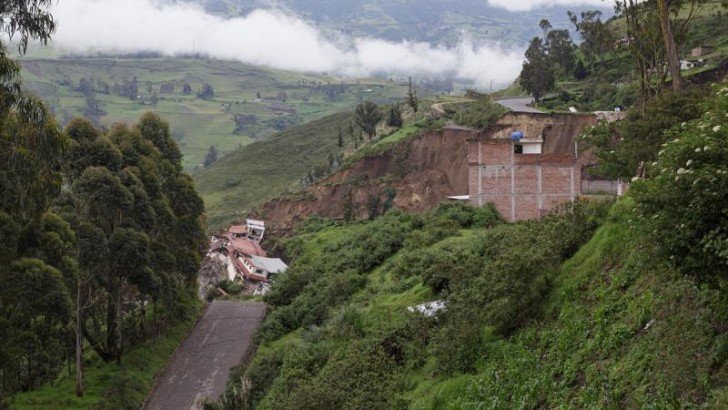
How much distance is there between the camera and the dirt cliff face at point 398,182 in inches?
1913

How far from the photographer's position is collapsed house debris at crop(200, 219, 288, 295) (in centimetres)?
4594

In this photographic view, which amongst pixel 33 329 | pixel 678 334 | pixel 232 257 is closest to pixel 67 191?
pixel 33 329

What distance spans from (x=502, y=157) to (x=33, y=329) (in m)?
19.3

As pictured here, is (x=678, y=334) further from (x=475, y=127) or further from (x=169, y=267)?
(x=475, y=127)

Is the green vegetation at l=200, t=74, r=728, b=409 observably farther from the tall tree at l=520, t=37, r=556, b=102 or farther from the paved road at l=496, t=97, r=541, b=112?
the tall tree at l=520, t=37, r=556, b=102

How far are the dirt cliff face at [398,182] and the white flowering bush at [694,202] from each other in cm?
3765

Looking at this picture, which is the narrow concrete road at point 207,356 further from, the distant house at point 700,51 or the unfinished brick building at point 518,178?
the distant house at point 700,51

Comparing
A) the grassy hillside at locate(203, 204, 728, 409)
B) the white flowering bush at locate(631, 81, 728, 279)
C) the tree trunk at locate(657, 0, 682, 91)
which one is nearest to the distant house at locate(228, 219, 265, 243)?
the grassy hillside at locate(203, 204, 728, 409)

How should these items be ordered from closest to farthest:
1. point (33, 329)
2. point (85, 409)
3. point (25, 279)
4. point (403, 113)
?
point (25, 279) → point (33, 329) → point (85, 409) → point (403, 113)

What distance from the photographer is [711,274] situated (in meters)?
8.59

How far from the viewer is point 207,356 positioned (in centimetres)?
3095

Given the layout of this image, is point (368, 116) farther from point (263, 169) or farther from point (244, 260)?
point (263, 169)

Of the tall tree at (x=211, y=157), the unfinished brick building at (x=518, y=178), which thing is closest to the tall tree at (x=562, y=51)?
the unfinished brick building at (x=518, y=178)

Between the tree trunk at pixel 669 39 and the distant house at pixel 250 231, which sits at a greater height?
the tree trunk at pixel 669 39
